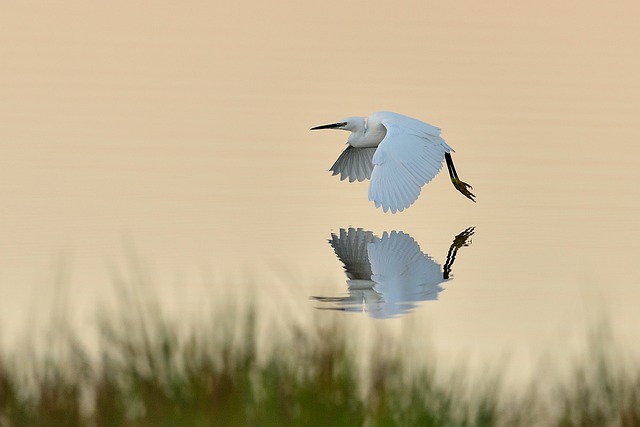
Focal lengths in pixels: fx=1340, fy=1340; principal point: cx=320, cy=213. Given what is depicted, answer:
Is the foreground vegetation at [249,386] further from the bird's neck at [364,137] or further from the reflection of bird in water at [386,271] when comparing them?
the bird's neck at [364,137]

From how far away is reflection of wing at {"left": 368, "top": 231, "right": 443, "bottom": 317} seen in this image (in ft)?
24.4

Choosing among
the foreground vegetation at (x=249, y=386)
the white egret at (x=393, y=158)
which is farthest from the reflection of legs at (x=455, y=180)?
the foreground vegetation at (x=249, y=386)

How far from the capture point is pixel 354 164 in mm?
12125

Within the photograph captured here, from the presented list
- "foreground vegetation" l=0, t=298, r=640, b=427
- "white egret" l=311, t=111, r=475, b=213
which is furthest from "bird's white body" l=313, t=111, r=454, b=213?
"foreground vegetation" l=0, t=298, r=640, b=427

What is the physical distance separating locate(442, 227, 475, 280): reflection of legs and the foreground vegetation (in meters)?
3.74

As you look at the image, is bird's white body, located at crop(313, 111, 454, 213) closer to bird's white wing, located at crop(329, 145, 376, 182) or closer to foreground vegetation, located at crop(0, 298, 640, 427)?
bird's white wing, located at crop(329, 145, 376, 182)

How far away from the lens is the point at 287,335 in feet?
15.7

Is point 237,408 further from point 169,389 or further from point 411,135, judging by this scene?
point 411,135

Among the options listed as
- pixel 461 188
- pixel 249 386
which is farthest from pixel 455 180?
pixel 249 386

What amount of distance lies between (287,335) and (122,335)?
652 millimetres

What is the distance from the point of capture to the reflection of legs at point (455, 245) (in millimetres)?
8648

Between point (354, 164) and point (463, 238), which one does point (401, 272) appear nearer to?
point (463, 238)

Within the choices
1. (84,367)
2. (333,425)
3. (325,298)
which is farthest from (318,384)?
(325,298)

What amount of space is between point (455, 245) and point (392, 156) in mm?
832
